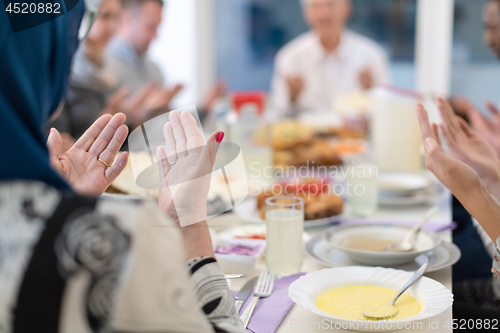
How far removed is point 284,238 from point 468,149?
0.42 m

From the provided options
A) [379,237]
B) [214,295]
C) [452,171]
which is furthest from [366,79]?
[214,295]

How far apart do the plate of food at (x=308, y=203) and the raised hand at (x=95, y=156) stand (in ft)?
1.27

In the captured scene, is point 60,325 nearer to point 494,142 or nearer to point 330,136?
point 494,142

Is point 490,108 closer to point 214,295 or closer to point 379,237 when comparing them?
point 379,237

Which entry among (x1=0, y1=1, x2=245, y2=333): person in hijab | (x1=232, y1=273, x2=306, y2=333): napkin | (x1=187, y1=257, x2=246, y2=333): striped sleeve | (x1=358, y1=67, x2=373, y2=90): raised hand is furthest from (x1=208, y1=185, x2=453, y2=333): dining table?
(x1=358, y1=67, x2=373, y2=90): raised hand

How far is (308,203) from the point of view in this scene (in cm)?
108

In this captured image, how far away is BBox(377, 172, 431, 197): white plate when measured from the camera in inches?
48.4

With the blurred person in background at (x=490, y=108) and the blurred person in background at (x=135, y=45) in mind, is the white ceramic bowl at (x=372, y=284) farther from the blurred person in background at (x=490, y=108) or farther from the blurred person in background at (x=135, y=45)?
the blurred person in background at (x=135, y=45)

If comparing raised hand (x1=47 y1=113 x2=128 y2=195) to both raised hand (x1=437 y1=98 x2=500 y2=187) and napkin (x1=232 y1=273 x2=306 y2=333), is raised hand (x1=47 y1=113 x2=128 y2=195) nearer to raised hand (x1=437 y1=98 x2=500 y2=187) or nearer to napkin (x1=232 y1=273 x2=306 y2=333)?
napkin (x1=232 y1=273 x2=306 y2=333)

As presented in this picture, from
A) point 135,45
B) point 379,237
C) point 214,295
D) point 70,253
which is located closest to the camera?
point 70,253

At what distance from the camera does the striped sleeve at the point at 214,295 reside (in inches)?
21.5

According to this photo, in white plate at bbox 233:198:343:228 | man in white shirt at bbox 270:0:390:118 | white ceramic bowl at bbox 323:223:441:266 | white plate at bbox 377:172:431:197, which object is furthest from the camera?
man in white shirt at bbox 270:0:390:118

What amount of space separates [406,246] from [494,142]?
0.57m

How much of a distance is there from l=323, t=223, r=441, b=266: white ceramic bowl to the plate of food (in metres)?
0.13
